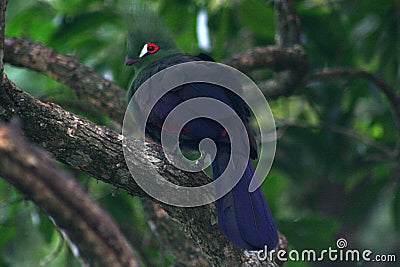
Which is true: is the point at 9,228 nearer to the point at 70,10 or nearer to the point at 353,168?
the point at 70,10

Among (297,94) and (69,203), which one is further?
(297,94)

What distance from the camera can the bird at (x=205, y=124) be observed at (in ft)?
8.53

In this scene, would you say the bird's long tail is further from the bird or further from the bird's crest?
the bird's crest

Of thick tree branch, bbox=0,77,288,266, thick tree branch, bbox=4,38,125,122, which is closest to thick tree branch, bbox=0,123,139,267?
thick tree branch, bbox=0,77,288,266

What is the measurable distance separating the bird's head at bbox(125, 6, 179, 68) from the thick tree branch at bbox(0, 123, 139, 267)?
2.40m

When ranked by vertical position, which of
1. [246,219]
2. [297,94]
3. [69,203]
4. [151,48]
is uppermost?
[69,203]

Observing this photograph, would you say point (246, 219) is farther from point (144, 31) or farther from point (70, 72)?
point (70, 72)

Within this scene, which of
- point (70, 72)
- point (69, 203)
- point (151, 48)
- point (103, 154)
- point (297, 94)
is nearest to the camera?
point (69, 203)

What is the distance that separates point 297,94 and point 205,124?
76.4 inches

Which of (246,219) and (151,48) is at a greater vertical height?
(151,48)

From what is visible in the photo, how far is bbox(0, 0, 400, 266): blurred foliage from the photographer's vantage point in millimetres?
4008

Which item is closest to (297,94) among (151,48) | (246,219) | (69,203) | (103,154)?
(151,48)

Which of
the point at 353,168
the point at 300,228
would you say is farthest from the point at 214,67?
the point at 353,168

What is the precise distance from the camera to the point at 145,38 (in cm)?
385
